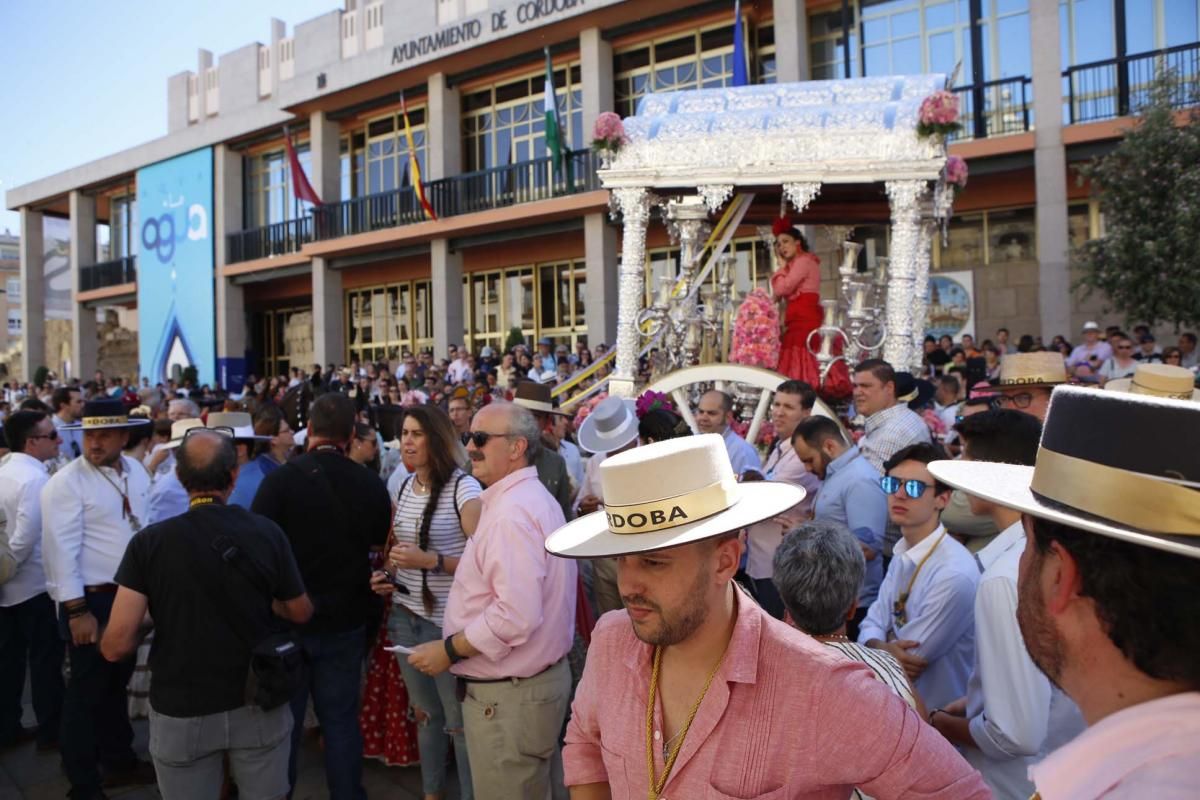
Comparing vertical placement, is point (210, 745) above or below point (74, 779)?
above

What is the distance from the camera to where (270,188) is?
27359 millimetres

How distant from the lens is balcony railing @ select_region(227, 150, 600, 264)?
19.7m

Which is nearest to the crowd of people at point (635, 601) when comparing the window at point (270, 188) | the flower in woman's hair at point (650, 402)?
the flower in woman's hair at point (650, 402)

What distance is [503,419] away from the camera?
139 inches

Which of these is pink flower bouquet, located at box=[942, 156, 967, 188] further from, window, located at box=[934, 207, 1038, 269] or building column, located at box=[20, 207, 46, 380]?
building column, located at box=[20, 207, 46, 380]

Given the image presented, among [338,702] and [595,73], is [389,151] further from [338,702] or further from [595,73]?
[338,702]

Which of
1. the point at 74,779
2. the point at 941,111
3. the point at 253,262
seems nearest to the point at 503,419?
the point at 74,779

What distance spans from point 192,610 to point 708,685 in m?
2.23

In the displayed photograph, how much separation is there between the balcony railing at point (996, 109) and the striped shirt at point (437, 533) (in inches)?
578

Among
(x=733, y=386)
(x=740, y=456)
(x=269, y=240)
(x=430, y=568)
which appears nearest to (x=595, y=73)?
(x=733, y=386)

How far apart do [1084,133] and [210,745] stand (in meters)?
16.3

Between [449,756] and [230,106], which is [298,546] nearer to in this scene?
[449,756]

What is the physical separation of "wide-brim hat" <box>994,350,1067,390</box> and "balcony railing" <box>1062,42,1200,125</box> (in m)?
12.3

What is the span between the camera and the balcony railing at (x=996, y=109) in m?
15.9
